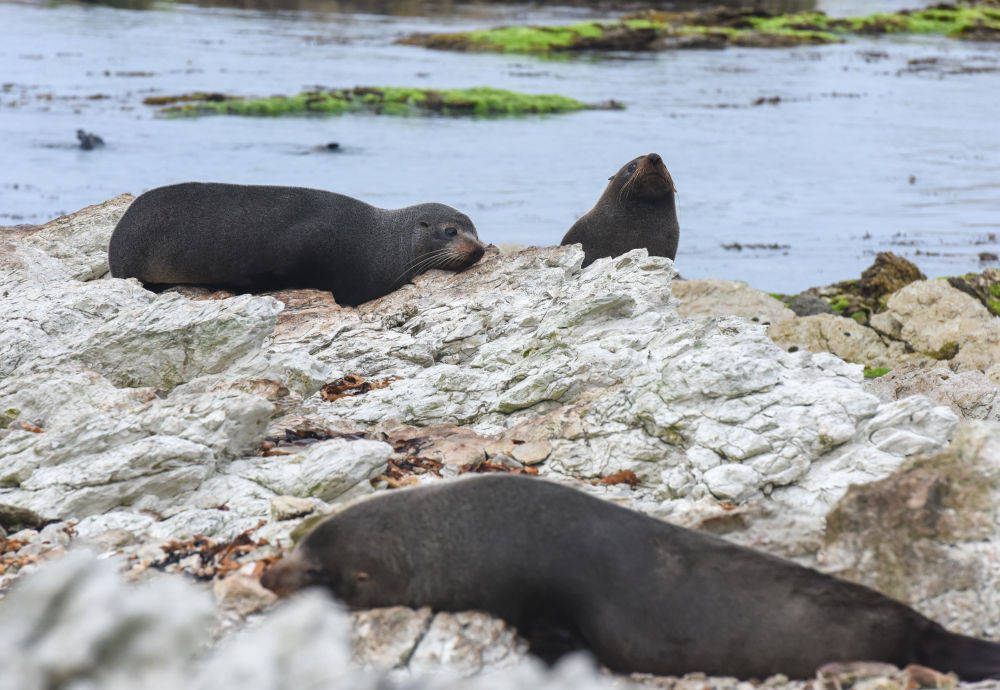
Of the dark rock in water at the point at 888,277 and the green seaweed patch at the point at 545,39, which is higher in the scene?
the green seaweed patch at the point at 545,39

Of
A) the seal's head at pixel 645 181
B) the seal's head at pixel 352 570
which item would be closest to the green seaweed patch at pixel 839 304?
the seal's head at pixel 645 181

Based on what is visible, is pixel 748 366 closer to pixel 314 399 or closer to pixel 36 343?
A: pixel 314 399

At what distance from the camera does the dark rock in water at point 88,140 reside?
20672 millimetres

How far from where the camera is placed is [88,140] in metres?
20.7

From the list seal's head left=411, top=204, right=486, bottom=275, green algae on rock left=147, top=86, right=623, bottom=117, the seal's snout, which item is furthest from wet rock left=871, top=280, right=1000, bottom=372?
green algae on rock left=147, top=86, right=623, bottom=117

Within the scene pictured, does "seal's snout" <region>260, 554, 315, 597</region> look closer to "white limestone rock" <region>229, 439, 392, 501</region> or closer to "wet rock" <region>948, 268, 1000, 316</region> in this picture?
"white limestone rock" <region>229, 439, 392, 501</region>

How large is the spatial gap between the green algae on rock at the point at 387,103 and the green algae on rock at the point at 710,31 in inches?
524

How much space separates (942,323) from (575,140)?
1468 centimetres

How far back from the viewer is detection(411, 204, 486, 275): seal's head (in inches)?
358

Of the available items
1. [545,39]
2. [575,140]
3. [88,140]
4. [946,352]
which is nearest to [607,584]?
[946,352]

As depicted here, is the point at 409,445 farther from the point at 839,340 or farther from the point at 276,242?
the point at 839,340

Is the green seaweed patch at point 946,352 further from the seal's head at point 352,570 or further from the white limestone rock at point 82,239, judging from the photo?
the white limestone rock at point 82,239

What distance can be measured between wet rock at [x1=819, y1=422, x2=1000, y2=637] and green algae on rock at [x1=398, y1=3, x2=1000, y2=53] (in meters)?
37.4

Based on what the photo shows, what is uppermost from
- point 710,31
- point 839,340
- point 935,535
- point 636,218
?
point 710,31
